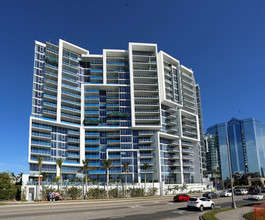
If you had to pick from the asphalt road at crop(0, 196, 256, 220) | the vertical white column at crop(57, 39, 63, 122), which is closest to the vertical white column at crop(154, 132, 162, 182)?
the vertical white column at crop(57, 39, 63, 122)

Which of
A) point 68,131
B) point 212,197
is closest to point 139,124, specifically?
point 68,131

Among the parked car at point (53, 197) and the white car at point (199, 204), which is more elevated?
the white car at point (199, 204)

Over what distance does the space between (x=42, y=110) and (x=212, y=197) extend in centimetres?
6574

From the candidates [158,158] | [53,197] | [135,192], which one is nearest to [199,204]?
[53,197]

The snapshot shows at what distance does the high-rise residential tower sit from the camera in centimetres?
9306

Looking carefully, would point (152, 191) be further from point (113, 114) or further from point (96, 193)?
point (113, 114)

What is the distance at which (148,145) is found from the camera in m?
102

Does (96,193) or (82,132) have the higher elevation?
(82,132)

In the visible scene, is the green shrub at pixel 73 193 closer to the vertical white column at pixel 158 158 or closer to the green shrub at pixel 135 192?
the green shrub at pixel 135 192

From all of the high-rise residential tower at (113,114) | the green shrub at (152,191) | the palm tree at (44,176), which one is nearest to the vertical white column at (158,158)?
the high-rise residential tower at (113,114)

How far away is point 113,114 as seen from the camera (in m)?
99.9

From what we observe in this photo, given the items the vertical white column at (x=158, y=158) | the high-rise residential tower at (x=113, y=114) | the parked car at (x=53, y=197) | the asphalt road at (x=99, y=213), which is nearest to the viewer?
the asphalt road at (x=99, y=213)

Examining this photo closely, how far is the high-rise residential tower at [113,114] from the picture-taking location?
9306cm

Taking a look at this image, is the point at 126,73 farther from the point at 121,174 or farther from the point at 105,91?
the point at 121,174
